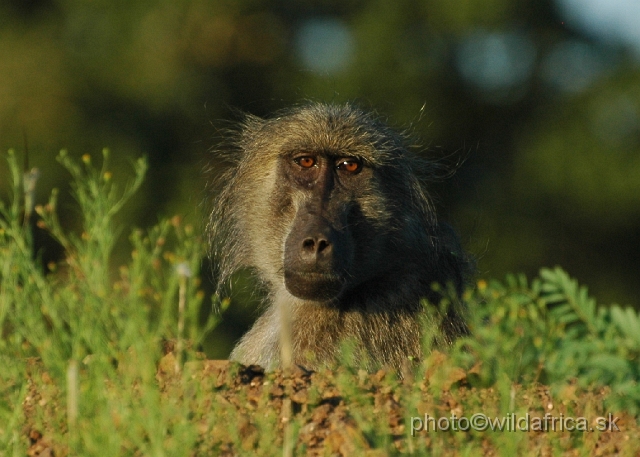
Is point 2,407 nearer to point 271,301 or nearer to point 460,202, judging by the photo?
point 271,301

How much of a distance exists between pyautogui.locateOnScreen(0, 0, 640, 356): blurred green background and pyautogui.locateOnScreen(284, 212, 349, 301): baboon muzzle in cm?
772

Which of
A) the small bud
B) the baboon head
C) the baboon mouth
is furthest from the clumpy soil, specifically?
the baboon head

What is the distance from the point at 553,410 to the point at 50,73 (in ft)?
38.6

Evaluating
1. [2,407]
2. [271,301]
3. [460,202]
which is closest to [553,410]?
[2,407]

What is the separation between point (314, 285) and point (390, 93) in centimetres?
1022

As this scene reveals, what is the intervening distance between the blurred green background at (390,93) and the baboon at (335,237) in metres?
6.73

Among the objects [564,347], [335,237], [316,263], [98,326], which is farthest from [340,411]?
[335,237]

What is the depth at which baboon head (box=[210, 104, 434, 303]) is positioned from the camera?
5.38 meters

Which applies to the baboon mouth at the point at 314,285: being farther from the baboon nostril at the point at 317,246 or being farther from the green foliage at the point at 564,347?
the green foliage at the point at 564,347

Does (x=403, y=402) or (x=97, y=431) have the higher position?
(x=403, y=402)

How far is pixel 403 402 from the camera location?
3.60 meters

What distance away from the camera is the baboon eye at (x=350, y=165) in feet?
19.9

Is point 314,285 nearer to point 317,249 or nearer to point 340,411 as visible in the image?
point 317,249

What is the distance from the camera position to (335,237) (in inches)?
212
